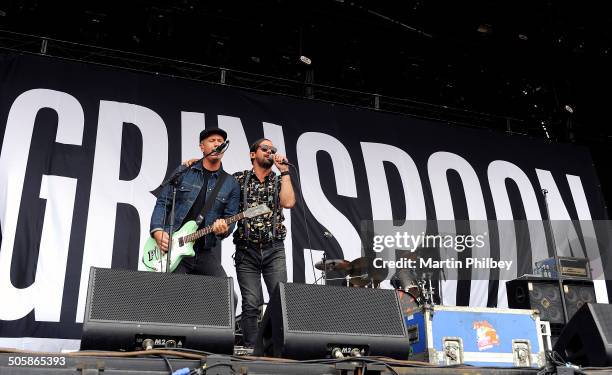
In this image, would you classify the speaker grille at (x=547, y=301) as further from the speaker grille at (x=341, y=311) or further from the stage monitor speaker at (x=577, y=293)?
the speaker grille at (x=341, y=311)

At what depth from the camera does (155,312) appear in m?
2.53

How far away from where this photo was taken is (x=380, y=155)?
26.1ft

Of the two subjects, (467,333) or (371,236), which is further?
(371,236)

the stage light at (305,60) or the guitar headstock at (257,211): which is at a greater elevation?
the stage light at (305,60)

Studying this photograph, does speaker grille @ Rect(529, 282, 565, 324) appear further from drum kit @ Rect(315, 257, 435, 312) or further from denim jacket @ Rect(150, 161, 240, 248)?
denim jacket @ Rect(150, 161, 240, 248)

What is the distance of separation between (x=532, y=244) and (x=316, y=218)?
2813 mm

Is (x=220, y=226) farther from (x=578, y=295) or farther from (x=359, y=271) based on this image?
(x=578, y=295)

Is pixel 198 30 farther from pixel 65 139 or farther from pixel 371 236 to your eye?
pixel 371 236

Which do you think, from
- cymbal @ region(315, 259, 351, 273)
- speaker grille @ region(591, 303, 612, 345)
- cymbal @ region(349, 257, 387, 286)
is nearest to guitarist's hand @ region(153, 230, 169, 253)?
cymbal @ region(315, 259, 351, 273)

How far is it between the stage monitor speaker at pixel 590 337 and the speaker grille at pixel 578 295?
10.5 feet

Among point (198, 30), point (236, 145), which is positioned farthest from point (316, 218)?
point (198, 30)

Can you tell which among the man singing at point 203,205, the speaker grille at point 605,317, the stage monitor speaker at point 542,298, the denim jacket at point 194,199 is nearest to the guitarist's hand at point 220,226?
the man singing at point 203,205

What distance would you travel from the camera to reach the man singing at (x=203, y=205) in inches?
177

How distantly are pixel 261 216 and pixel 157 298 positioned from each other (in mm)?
2043
